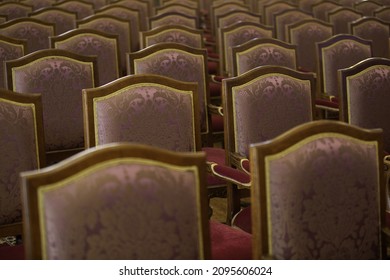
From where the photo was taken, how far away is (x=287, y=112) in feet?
8.72

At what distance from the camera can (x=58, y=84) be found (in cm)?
291

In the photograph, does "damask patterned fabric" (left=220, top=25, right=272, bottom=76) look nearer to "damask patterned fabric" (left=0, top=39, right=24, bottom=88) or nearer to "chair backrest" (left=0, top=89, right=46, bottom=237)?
"damask patterned fabric" (left=0, top=39, right=24, bottom=88)

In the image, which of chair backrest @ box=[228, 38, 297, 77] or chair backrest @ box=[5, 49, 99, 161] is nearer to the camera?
chair backrest @ box=[5, 49, 99, 161]

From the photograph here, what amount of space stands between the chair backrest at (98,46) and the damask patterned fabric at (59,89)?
62 centimetres

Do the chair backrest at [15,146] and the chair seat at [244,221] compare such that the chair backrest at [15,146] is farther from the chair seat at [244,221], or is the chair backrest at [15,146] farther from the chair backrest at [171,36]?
the chair backrest at [171,36]

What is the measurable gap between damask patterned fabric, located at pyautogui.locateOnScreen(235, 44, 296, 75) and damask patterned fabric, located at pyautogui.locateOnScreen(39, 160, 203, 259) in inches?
77.4

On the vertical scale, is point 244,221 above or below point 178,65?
below

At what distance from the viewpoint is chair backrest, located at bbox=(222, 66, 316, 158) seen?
260cm

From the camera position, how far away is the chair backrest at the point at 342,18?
5.03 m

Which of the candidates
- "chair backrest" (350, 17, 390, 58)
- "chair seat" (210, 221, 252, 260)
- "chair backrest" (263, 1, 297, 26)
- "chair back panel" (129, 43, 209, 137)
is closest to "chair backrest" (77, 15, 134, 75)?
"chair back panel" (129, 43, 209, 137)

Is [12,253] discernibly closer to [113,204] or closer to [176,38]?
[113,204]

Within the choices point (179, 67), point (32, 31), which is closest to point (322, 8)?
point (32, 31)

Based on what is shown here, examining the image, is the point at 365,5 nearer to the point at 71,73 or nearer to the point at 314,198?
the point at 71,73

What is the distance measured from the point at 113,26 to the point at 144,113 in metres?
2.12
